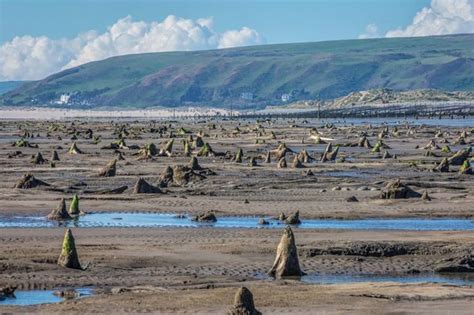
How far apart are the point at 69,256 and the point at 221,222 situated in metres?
10.2

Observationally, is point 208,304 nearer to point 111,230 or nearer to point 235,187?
point 111,230

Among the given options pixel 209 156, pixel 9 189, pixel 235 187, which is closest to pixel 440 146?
pixel 209 156

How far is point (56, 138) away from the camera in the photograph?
9175 cm

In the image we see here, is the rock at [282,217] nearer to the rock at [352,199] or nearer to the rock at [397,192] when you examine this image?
the rock at [352,199]

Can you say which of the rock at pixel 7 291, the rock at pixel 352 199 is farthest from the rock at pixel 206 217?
the rock at pixel 7 291

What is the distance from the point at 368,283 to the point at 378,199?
16899 millimetres

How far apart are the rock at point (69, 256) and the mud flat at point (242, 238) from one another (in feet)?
0.73

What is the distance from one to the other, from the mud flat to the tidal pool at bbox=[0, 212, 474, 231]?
0.43 feet

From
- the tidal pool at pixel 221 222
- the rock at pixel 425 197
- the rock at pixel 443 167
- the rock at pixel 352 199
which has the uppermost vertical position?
the rock at pixel 443 167

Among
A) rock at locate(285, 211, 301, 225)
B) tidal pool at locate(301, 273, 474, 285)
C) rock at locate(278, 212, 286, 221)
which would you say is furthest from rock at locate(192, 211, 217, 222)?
tidal pool at locate(301, 273, 474, 285)

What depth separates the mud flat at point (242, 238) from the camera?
67.8ft

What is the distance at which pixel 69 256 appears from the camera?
23562mm

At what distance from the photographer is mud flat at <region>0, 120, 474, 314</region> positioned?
2067cm

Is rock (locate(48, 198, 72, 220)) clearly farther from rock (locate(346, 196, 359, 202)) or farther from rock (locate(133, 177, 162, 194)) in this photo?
rock (locate(346, 196, 359, 202))
